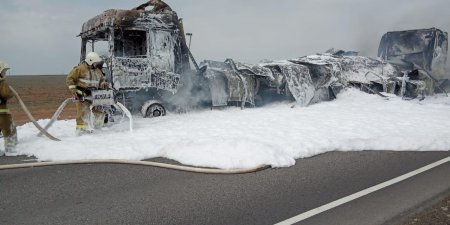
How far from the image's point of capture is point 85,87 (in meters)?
8.24

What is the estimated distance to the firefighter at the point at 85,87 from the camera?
317 inches

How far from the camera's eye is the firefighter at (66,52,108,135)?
805cm

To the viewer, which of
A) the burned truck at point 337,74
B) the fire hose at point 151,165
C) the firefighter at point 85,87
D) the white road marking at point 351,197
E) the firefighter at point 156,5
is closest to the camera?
the white road marking at point 351,197

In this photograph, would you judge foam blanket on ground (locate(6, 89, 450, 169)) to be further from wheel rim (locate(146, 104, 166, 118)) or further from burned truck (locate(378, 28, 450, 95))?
burned truck (locate(378, 28, 450, 95))

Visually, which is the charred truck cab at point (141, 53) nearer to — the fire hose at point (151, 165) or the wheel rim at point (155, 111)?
the wheel rim at point (155, 111)

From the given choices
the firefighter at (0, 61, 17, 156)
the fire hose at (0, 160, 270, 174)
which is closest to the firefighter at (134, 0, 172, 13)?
the firefighter at (0, 61, 17, 156)

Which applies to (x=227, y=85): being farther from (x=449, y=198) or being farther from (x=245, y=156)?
(x=449, y=198)

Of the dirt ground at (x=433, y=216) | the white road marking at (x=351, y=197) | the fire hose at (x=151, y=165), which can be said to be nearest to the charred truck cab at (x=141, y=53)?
the fire hose at (x=151, y=165)

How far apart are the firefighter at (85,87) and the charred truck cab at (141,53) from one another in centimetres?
145

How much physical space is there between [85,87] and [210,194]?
5.01 meters

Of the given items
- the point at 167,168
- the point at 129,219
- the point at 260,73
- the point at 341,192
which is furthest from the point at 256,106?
the point at 129,219

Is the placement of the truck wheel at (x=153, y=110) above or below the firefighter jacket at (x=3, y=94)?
below

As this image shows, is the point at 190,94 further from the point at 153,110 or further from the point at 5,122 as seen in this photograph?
the point at 5,122

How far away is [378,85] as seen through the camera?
1540 cm
